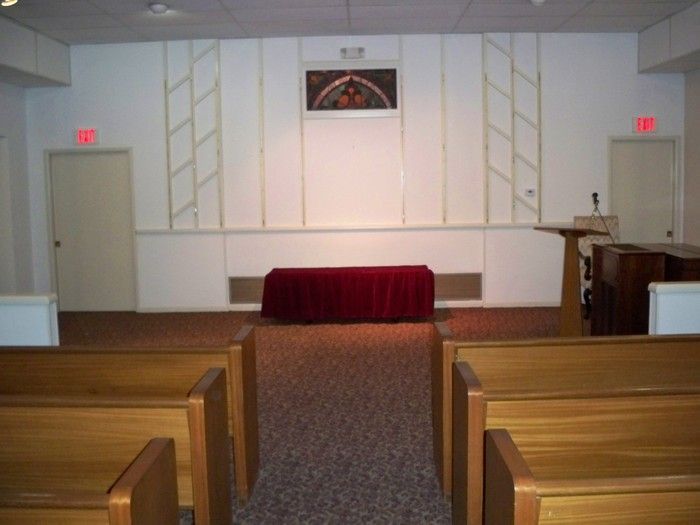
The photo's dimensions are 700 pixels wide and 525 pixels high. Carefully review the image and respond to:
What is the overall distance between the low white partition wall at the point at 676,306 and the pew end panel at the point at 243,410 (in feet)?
8.43

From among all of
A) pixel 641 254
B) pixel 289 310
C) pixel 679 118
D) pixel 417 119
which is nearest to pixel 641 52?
pixel 679 118

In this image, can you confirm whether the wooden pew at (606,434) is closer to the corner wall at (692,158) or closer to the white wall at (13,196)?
the corner wall at (692,158)

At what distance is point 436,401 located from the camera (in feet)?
10.9

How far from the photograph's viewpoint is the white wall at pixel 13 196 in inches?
317

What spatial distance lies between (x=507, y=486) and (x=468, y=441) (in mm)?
782

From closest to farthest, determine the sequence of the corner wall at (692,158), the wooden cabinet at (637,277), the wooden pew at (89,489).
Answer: the wooden pew at (89,489) → the wooden cabinet at (637,277) → the corner wall at (692,158)

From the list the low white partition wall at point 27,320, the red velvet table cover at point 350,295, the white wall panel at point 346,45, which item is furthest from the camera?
the white wall panel at point 346,45

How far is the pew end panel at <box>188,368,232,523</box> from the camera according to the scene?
229 cm

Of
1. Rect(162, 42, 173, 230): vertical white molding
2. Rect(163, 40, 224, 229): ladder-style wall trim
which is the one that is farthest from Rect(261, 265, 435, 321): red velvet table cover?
Rect(162, 42, 173, 230): vertical white molding

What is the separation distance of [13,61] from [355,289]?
4.47m

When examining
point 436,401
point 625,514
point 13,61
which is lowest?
point 436,401

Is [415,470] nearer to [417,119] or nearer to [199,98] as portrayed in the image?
[417,119]

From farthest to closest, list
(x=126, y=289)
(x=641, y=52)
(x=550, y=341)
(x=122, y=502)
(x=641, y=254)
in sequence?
1. (x=126, y=289)
2. (x=641, y=52)
3. (x=641, y=254)
4. (x=550, y=341)
5. (x=122, y=502)

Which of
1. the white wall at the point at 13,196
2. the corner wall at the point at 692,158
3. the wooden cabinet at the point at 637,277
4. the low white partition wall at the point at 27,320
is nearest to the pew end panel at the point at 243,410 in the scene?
the low white partition wall at the point at 27,320
